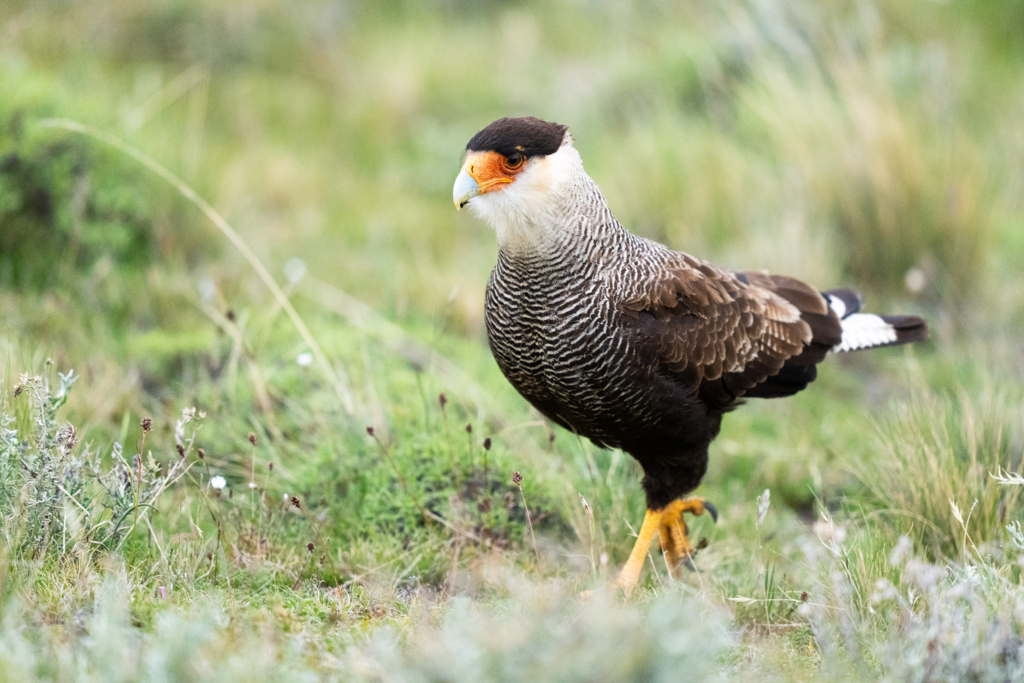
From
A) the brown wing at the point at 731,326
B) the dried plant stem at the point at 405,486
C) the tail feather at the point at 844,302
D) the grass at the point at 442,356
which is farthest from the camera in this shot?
the tail feather at the point at 844,302

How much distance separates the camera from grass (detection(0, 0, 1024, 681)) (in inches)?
97.3

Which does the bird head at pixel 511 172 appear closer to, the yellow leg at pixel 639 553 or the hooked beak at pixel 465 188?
the hooked beak at pixel 465 188

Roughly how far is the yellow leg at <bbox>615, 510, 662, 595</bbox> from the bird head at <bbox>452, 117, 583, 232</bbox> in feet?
4.02

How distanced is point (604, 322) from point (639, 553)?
0.89 meters

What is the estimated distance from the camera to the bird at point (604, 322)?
3.10 meters

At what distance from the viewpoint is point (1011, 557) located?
3168 mm

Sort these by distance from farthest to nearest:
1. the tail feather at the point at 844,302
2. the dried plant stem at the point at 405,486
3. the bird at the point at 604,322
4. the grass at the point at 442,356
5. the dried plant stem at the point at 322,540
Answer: the tail feather at the point at 844,302
the dried plant stem at the point at 405,486
the bird at the point at 604,322
the dried plant stem at the point at 322,540
the grass at the point at 442,356

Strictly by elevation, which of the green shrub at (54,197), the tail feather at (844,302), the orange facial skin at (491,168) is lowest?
the tail feather at (844,302)

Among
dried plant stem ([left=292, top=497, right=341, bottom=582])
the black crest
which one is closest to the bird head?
the black crest

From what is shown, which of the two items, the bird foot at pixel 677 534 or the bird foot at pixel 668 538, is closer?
the bird foot at pixel 668 538

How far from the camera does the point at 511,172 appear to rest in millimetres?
3113

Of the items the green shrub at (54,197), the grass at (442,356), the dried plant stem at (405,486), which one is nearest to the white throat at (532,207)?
the grass at (442,356)

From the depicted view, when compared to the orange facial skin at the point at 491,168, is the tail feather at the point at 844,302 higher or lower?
lower

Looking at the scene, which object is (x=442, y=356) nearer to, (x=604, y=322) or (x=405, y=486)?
(x=405, y=486)
